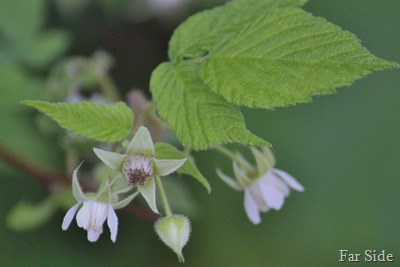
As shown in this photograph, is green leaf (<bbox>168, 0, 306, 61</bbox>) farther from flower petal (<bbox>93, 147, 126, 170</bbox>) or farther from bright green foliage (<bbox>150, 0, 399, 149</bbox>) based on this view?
flower petal (<bbox>93, 147, 126, 170</bbox>)

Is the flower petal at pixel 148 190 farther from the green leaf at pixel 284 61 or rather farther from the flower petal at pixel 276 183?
the flower petal at pixel 276 183

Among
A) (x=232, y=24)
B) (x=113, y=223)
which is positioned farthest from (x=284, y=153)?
(x=113, y=223)

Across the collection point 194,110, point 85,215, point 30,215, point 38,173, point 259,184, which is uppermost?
point 194,110

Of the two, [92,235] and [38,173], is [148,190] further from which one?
[38,173]

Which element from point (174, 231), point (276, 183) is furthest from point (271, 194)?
point (174, 231)

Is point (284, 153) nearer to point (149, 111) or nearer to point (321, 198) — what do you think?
point (321, 198)

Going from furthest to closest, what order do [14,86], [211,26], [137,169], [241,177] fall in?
[14,86] < [241,177] < [211,26] < [137,169]

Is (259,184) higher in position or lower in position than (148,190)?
lower
